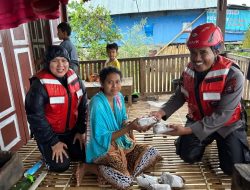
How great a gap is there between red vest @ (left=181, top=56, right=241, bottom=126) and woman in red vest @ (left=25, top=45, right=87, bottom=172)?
45.3 inches

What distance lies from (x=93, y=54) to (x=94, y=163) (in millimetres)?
6601

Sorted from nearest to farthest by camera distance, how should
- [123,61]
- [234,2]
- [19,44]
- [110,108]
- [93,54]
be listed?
[110,108]
[19,44]
[123,61]
[93,54]
[234,2]

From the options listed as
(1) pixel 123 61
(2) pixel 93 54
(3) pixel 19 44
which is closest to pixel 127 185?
(3) pixel 19 44

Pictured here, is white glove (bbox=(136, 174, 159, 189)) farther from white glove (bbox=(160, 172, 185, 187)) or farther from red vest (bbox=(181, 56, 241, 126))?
red vest (bbox=(181, 56, 241, 126))

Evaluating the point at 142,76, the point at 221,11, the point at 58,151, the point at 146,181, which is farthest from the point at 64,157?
the point at 221,11

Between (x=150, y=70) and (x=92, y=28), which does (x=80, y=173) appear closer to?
(x=150, y=70)

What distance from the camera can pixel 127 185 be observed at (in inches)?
77.4

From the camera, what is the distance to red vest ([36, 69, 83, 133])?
226 cm

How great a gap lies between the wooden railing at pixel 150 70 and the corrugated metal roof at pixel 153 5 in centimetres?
691

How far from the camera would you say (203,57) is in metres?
2.01

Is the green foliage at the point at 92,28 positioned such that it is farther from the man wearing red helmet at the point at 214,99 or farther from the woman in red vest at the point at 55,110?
the man wearing red helmet at the point at 214,99

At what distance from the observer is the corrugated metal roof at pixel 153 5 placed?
11180 millimetres

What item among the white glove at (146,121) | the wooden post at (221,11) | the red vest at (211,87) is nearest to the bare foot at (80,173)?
the white glove at (146,121)

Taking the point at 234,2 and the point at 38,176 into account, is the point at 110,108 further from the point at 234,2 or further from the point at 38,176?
the point at 234,2
